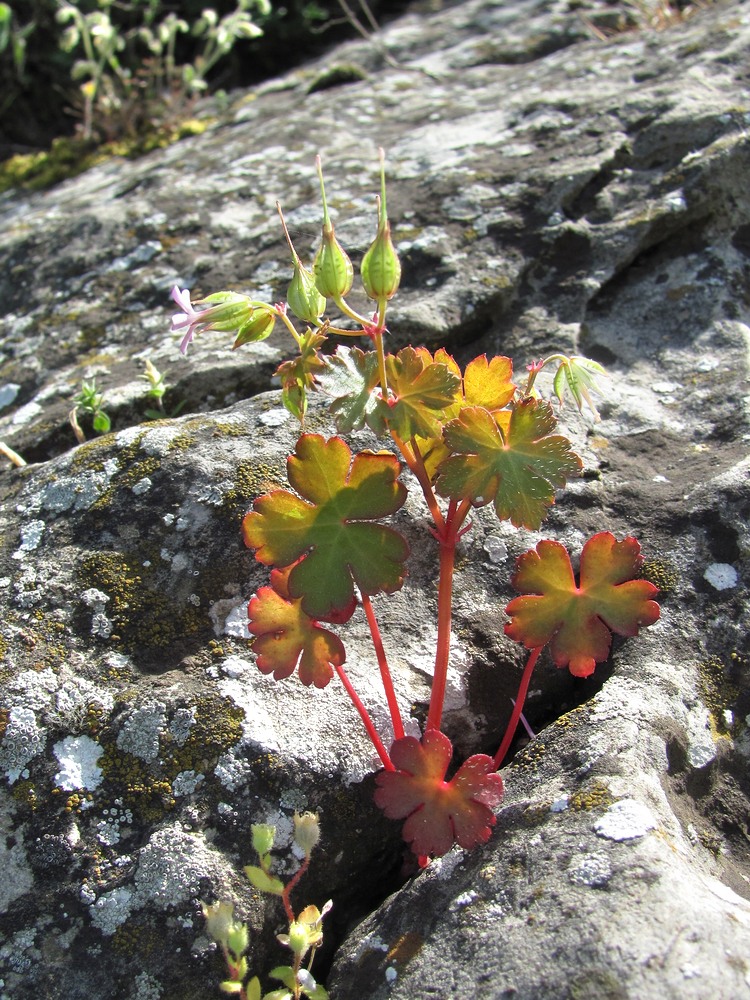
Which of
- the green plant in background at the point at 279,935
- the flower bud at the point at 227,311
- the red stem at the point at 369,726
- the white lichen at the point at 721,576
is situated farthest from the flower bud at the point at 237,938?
the white lichen at the point at 721,576

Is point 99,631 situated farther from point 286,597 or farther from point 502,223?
point 502,223

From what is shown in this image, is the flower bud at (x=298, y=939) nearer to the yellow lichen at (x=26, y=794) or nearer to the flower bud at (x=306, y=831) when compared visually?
the flower bud at (x=306, y=831)

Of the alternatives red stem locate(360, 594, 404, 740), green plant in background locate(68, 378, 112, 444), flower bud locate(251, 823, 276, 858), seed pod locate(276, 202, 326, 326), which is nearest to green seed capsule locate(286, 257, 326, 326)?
seed pod locate(276, 202, 326, 326)

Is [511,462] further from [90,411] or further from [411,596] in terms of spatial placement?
[90,411]

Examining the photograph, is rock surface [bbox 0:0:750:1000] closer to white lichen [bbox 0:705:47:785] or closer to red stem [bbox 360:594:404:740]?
white lichen [bbox 0:705:47:785]

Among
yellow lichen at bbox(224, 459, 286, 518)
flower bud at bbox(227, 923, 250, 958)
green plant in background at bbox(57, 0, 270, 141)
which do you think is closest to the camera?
flower bud at bbox(227, 923, 250, 958)

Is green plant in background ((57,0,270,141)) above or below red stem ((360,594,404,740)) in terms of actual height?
above

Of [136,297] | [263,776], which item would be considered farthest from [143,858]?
[136,297]
